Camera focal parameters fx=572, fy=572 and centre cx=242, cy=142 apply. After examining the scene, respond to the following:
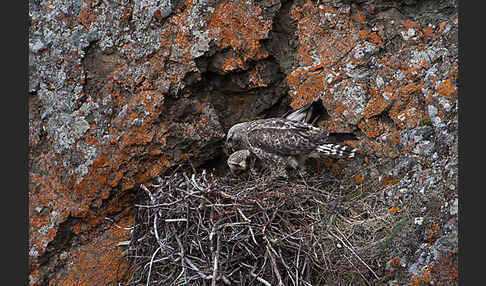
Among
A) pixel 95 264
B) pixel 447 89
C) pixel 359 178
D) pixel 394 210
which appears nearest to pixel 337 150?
pixel 359 178

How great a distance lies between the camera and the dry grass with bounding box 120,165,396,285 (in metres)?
5.08

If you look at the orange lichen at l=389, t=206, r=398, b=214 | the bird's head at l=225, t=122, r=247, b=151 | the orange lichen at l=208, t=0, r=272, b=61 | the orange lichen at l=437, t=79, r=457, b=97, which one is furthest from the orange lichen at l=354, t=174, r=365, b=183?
the orange lichen at l=208, t=0, r=272, b=61

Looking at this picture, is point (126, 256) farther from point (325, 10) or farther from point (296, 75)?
point (325, 10)

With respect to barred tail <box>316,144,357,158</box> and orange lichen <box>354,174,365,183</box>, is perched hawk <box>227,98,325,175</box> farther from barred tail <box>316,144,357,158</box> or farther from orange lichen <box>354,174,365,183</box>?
orange lichen <box>354,174,365,183</box>

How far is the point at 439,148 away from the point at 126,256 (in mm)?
3281

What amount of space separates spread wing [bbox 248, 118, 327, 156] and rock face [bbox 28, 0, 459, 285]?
0.26 meters

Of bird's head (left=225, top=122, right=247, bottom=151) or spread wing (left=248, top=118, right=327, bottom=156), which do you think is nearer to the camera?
spread wing (left=248, top=118, right=327, bottom=156)

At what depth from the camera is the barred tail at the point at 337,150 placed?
5973mm

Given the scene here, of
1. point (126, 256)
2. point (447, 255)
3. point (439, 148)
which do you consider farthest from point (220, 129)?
point (447, 255)

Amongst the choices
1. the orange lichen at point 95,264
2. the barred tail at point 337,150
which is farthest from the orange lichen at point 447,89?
the orange lichen at point 95,264

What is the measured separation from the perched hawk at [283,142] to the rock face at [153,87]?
241mm

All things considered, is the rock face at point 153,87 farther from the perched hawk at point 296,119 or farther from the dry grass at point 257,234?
the dry grass at point 257,234

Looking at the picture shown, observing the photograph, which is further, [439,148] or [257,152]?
[257,152]

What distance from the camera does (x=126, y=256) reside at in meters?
5.88
